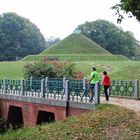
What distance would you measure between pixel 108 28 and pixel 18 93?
74.2 metres

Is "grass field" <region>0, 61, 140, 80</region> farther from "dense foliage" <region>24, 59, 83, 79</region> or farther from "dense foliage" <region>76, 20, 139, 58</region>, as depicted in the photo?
"dense foliage" <region>76, 20, 139, 58</region>

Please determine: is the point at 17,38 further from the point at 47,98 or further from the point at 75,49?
the point at 47,98

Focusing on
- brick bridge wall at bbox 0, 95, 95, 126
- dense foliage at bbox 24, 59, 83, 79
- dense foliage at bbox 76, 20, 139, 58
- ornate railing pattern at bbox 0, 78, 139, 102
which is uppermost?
dense foliage at bbox 76, 20, 139, 58

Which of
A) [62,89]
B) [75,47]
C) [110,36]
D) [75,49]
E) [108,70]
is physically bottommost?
[62,89]

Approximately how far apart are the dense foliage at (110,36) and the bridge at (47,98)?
66814 mm

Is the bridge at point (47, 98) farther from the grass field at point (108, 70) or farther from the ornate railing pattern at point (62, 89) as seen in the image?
the grass field at point (108, 70)

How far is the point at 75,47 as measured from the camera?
262ft

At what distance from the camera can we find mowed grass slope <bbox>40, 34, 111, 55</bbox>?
3029 inches

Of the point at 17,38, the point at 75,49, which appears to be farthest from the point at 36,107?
the point at 17,38

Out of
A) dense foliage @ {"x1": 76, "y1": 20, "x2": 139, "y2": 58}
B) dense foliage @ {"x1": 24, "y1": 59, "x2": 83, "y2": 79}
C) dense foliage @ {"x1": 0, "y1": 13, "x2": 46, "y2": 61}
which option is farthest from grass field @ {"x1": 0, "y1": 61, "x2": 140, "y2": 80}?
dense foliage @ {"x1": 76, "y1": 20, "x2": 139, "y2": 58}

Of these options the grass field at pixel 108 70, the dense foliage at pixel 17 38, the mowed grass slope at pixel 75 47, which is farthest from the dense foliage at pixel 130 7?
the dense foliage at pixel 17 38

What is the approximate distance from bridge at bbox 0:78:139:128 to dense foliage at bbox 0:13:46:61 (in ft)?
211

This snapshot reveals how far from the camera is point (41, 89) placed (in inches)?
933

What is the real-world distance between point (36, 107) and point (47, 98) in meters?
1.24
